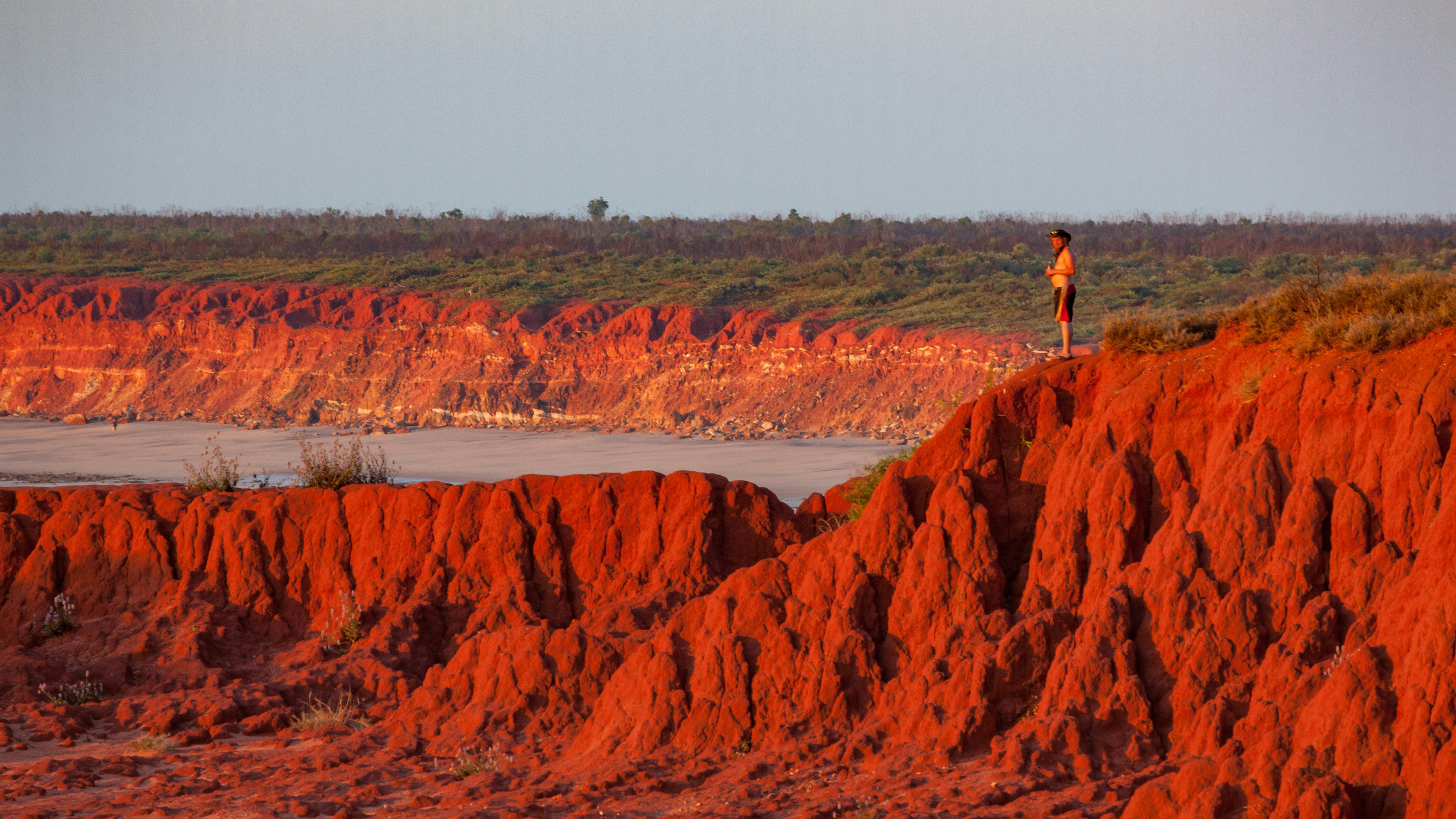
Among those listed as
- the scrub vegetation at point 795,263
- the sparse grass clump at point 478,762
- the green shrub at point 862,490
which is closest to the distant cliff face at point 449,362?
the scrub vegetation at point 795,263

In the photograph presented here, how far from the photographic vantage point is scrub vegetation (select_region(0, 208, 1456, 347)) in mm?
33906

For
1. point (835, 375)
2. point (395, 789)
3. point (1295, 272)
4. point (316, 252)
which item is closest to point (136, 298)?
point (316, 252)

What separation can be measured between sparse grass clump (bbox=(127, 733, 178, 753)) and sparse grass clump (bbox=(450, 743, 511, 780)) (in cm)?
212

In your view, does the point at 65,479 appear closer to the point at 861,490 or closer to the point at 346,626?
the point at 346,626

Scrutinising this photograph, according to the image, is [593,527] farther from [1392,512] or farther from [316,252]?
[316,252]

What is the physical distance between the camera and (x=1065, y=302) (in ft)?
36.0

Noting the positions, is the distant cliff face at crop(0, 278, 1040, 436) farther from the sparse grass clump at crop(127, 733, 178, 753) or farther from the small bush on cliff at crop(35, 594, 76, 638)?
the sparse grass clump at crop(127, 733, 178, 753)

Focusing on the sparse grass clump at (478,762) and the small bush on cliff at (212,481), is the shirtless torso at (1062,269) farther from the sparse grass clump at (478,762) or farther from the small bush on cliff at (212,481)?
the small bush on cliff at (212,481)

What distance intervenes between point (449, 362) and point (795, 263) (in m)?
12.2

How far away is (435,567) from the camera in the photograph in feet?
35.2

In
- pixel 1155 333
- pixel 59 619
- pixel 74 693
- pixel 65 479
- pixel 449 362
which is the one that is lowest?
pixel 65 479

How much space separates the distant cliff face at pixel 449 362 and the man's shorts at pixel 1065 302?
1562 centimetres

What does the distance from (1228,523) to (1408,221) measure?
74841 mm

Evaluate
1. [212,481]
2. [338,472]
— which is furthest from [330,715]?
[212,481]
